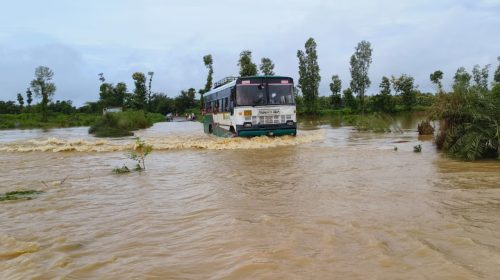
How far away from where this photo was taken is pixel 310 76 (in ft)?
188

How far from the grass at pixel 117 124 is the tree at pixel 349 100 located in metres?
28.5

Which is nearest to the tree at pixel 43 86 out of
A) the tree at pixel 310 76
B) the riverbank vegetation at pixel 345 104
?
the riverbank vegetation at pixel 345 104

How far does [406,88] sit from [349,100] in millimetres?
7284

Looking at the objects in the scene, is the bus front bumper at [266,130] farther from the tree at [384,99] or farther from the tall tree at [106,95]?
the tall tree at [106,95]

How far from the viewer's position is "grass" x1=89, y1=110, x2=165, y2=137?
26.2 m

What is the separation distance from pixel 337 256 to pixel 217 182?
480 centimetres

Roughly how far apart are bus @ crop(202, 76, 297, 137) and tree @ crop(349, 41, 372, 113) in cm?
4325

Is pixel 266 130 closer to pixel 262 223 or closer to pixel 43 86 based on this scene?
pixel 262 223

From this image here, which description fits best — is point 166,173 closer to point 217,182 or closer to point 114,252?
point 217,182

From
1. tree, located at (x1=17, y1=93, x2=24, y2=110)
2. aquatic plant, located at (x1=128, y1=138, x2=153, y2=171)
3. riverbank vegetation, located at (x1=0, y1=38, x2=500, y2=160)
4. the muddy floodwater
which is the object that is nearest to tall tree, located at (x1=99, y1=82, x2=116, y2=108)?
riverbank vegetation, located at (x1=0, y1=38, x2=500, y2=160)

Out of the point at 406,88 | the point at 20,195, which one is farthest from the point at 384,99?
the point at 20,195

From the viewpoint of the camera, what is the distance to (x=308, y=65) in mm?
57688

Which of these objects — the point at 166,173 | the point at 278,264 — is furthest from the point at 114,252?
the point at 166,173

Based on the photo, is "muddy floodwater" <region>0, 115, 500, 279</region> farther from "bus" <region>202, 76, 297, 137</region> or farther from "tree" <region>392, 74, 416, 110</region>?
"tree" <region>392, 74, 416, 110</region>
